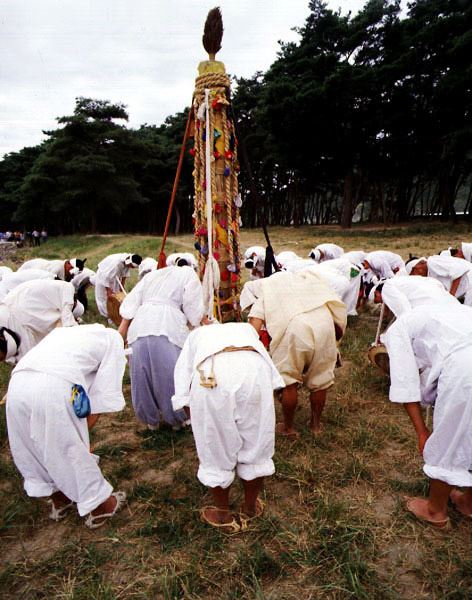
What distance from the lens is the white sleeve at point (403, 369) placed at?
92.0 inches

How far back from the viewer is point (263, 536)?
2285 millimetres

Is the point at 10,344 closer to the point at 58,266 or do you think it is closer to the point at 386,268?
the point at 58,266

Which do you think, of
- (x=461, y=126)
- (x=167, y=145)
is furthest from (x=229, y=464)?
(x=167, y=145)

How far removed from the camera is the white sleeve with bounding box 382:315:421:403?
2.34 metres

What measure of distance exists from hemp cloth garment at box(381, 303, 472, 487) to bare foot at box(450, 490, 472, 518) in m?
0.27

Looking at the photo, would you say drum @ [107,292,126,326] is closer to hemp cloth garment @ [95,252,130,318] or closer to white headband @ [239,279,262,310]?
hemp cloth garment @ [95,252,130,318]

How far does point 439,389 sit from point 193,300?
1830 millimetres

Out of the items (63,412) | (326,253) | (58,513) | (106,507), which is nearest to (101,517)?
(106,507)

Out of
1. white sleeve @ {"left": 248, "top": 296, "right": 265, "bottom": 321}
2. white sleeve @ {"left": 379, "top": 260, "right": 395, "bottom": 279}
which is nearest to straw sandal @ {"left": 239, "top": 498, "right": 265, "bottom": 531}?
white sleeve @ {"left": 248, "top": 296, "right": 265, "bottom": 321}

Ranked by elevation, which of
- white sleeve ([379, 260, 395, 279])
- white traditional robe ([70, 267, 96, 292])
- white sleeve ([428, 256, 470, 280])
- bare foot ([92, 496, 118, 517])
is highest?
white sleeve ([428, 256, 470, 280])

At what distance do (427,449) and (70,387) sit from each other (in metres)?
1.94

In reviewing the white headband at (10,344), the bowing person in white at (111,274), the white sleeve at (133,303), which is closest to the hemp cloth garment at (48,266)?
the bowing person in white at (111,274)

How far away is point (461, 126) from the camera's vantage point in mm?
16047

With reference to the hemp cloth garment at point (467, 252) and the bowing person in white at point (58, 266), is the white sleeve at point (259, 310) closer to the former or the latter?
the bowing person in white at point (58, 266)
